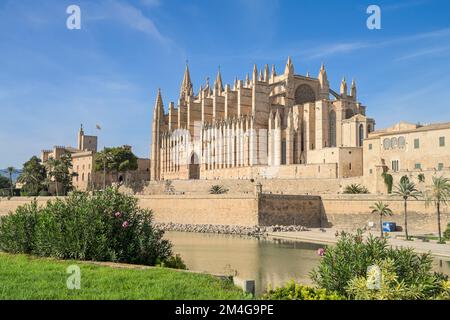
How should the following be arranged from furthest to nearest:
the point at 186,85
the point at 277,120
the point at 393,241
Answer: the point at 186,85, the point at 277,120, the point at 393,241

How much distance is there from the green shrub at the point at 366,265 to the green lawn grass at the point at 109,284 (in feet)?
6.96

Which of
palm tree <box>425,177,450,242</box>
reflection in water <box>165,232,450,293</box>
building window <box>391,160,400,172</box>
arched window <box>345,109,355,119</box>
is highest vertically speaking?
arched window <box>345,109,355,119</box>

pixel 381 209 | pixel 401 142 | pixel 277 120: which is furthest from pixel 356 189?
pixel 277 120

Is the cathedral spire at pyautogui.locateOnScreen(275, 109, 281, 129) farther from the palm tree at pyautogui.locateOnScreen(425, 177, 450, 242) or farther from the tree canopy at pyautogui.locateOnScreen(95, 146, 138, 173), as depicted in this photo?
the palm tree at pyautogui.locateOnScreen(425, 177, 450, 242)

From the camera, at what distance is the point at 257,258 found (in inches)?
933

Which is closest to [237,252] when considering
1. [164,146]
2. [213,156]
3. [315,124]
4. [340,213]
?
[340,213]

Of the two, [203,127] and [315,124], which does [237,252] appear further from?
[203,127]

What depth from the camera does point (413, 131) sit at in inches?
1567

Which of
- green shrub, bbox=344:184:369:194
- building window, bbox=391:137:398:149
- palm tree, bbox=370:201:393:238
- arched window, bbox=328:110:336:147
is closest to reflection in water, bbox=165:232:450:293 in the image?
palm tree, bbox=370:201:393:238

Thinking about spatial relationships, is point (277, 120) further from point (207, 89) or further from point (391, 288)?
point (391, 288)

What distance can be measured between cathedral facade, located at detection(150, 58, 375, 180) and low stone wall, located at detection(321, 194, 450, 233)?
5881 mm

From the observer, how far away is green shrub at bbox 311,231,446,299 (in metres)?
9.50

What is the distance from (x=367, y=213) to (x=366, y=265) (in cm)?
2910
